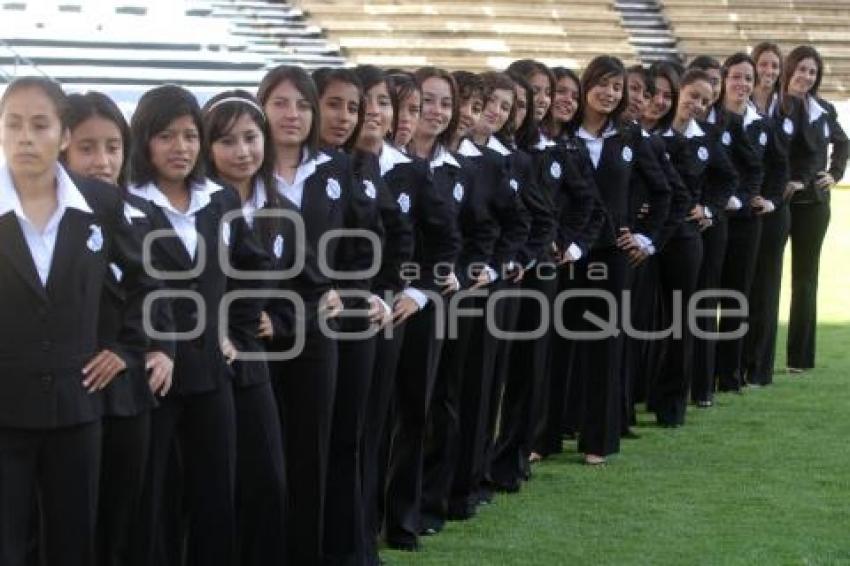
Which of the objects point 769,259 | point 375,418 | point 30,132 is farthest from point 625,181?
point 30,132

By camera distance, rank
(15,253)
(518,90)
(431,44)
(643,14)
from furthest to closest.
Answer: (643,14), (431,44), (518,90), (15,253)

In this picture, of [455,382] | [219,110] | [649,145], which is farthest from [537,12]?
[219,110]

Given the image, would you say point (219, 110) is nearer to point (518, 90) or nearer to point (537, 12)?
point (518, 90)

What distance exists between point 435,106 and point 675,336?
12.3ft

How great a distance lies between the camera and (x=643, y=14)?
2897 centimetres

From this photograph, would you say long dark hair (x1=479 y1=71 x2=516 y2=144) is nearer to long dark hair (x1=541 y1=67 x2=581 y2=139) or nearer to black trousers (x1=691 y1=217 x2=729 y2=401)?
long dark hair (x1=541 y1=67 x2=581 y2=139)

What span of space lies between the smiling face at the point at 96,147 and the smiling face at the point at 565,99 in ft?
12.1

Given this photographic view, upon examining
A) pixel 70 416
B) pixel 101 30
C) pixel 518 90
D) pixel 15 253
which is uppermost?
pixel 101 30

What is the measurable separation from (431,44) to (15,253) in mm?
21753

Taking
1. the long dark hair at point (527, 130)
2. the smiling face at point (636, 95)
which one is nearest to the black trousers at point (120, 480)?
the long dark hair at point (527, 130)

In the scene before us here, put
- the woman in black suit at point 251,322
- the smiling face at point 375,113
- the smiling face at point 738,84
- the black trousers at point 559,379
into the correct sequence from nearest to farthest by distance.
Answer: the woman in black suit at point 251,322 → the smiling face at point 375,113 → the black trousers at point 559,379 → the smiling face at point 738,84

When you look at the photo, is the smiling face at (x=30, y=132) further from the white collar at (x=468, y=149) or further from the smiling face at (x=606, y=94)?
the smiling face at (x=606, y=94)

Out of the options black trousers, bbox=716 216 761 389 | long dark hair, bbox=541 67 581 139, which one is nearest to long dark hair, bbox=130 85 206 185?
long dark hair, bbox=541 67 581 139

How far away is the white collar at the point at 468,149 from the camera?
7.50m
